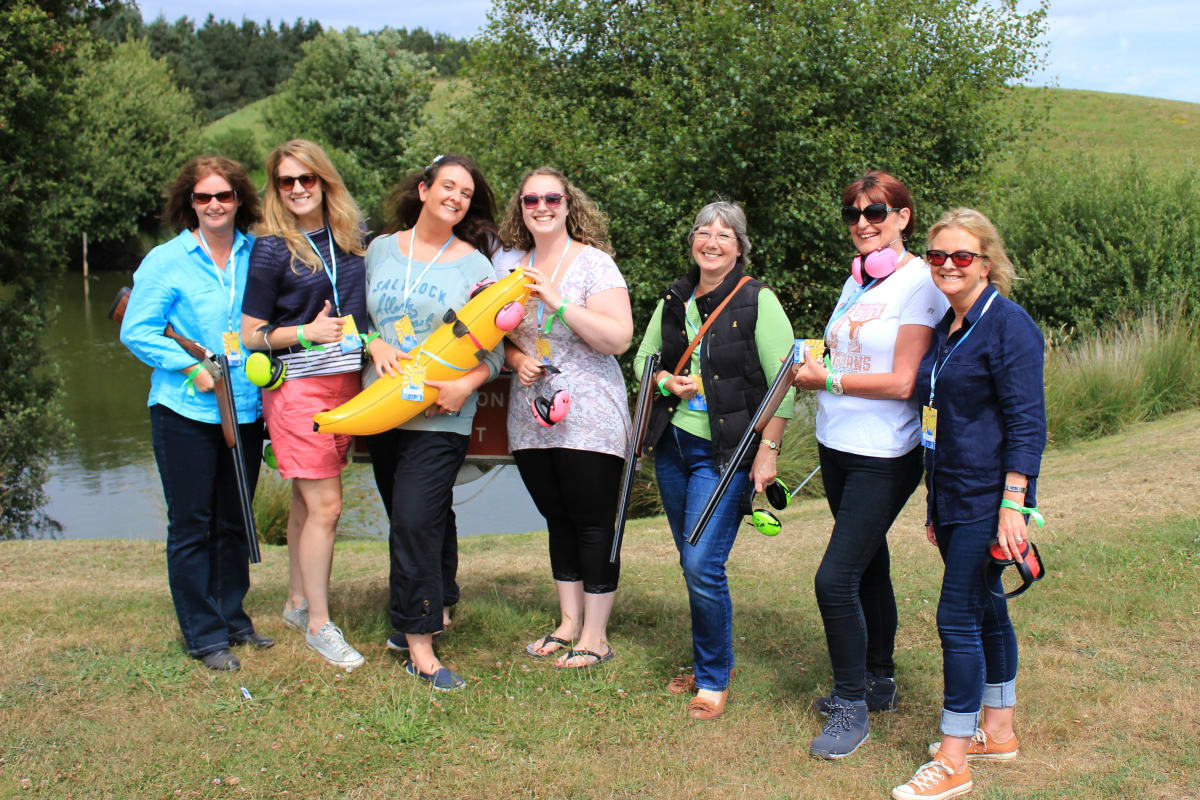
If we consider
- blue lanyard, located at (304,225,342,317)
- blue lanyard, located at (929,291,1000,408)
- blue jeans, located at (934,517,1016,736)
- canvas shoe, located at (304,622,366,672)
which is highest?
blue lanyard, located at (304,225,342,317)

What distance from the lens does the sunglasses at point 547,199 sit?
13.3 feet

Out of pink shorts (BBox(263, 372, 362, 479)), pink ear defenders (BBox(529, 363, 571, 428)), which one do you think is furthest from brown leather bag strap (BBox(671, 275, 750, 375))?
pink shorts (BBox(263, 372, 362, 479))

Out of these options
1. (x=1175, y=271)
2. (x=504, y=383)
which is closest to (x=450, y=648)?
(x=504, y=383)

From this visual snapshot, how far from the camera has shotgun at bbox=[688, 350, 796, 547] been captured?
369 cm

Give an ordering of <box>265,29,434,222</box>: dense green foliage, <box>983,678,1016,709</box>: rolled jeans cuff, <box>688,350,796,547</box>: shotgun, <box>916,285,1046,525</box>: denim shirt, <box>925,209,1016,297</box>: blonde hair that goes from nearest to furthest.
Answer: <box>916,285,1046,525</box>: denim shirt
<box>925,209,1016,297</box>: blonde hair
<box>983,678,1016,709</box>: rolled jeans cuff
<box>688,350,796,547</box>: shotgun
<box>265,29,434,222</box>: dense green foliage

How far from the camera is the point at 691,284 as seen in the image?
13.3 feet

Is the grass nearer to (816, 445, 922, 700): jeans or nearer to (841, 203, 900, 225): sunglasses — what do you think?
(816, 445, 922, 700): jeans

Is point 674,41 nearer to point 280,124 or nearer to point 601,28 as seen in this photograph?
point 601,28

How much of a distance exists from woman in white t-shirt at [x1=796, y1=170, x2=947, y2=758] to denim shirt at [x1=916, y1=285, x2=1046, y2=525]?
0.16 meters

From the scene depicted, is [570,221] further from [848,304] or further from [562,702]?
[562,702]

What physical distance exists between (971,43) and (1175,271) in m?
4.68

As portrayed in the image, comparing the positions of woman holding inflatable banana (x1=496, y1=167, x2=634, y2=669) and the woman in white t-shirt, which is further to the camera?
woman holding inflatable banana (x1=496, y1=167, x2=634, y2=669)

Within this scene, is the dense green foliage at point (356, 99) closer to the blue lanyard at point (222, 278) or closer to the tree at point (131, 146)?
the tree at point (131, 146)

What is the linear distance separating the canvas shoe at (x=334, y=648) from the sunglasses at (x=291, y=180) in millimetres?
1899
